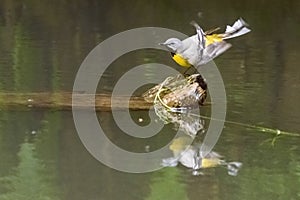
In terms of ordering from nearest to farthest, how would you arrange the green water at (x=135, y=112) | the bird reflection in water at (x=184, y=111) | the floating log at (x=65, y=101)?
the green water at (x=135, y=112), the bird reflection in water at (x=184, y=111), the floating log at (x=65, y=101)

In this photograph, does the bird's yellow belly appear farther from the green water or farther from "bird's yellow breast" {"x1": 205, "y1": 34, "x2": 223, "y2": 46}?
the green water

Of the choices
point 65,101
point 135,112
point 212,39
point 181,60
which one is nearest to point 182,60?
point 181,60

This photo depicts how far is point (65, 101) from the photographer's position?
241 cm

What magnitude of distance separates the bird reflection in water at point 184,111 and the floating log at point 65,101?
6 cm

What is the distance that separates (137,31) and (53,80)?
86 centimetres

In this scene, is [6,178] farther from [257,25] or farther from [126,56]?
[257,25]

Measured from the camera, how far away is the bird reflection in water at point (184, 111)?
82.3 inches

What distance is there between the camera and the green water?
1884 mm

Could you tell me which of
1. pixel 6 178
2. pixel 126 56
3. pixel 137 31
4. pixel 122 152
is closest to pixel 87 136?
pixel 122 152

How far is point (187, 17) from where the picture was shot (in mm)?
3693

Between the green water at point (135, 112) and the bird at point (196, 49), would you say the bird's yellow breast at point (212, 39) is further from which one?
the green water at point (135, 112)

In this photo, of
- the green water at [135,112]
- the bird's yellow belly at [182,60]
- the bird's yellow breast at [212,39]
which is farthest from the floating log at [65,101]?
the bird's yellow breast at [212,39]

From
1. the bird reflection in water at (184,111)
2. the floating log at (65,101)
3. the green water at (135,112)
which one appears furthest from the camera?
the floating log at (65,101)

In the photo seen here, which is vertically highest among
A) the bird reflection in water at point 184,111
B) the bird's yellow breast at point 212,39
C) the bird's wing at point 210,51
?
the bird's yellow breast at point 212,39
